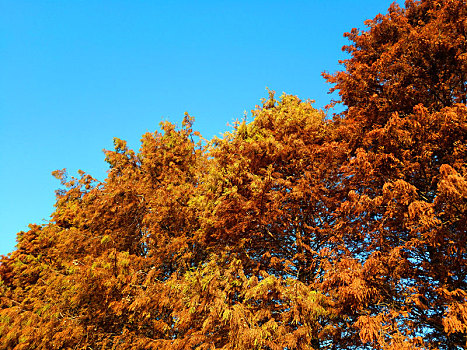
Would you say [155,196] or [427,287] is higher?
[155,196]

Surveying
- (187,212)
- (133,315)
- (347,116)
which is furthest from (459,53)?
(133,315)

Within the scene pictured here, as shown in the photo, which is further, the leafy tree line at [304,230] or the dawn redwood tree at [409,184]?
the leafy tree line at [304,230]

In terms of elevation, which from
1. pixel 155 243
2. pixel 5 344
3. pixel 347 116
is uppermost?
pixel 347 116

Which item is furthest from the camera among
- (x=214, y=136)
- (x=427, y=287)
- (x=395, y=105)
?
(x=214, y=136)

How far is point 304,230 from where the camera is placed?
9289 millimetres

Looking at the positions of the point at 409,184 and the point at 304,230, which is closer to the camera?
the point at 409,184

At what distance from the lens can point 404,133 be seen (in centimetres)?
678

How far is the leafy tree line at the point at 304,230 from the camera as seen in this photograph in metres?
6.12

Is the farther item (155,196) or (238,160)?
(155,196)

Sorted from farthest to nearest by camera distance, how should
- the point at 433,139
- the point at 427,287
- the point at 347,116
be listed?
the point at 347,116 < the point at 433,139 < the point at 427,287

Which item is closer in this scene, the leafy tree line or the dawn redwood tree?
the dawn redwood tree

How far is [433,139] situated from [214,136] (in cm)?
681

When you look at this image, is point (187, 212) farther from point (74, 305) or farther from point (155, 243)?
point (74, 305)

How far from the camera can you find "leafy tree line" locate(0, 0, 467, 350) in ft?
20.1
